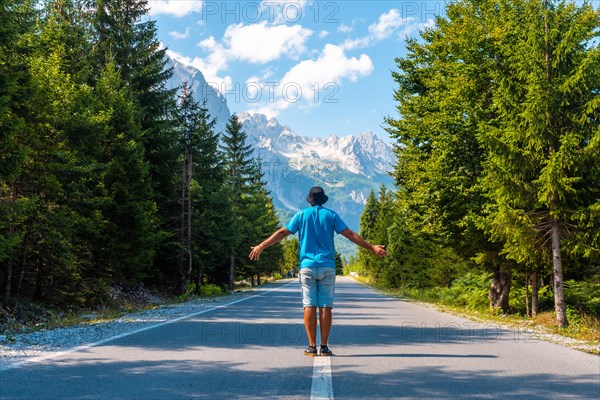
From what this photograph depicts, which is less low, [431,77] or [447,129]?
[431,77]

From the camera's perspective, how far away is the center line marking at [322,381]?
4316 millimetres

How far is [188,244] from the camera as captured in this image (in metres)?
25.9

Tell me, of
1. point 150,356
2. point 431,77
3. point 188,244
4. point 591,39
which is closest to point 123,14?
point 188,244

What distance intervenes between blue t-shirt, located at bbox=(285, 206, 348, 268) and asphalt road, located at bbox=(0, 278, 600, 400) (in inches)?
49.6

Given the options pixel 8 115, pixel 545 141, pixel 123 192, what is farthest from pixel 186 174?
pixel 545 141

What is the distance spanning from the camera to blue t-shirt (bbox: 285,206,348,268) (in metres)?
6.20

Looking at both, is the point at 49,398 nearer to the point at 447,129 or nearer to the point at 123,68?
the point at 447,129

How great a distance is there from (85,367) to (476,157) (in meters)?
14.1

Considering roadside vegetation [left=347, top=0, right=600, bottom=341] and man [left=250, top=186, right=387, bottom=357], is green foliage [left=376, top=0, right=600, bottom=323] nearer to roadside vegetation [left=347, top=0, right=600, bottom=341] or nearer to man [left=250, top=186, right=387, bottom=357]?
roadside vegetation [left=347, top=0, right=600, bottom=341]

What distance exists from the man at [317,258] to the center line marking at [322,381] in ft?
1.42

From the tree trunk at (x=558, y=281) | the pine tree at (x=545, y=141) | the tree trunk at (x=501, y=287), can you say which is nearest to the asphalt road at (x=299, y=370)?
the tree trunk at (x=558, y=281)

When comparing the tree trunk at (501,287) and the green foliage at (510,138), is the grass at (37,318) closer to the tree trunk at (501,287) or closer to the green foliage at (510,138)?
the green foliage at (510,138)

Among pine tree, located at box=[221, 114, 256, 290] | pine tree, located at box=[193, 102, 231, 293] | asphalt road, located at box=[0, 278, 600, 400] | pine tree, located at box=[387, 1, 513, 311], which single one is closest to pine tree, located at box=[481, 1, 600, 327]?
pine tree, located at box=[387, 1, 513, 311]

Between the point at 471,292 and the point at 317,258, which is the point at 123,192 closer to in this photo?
the point at 317,258
